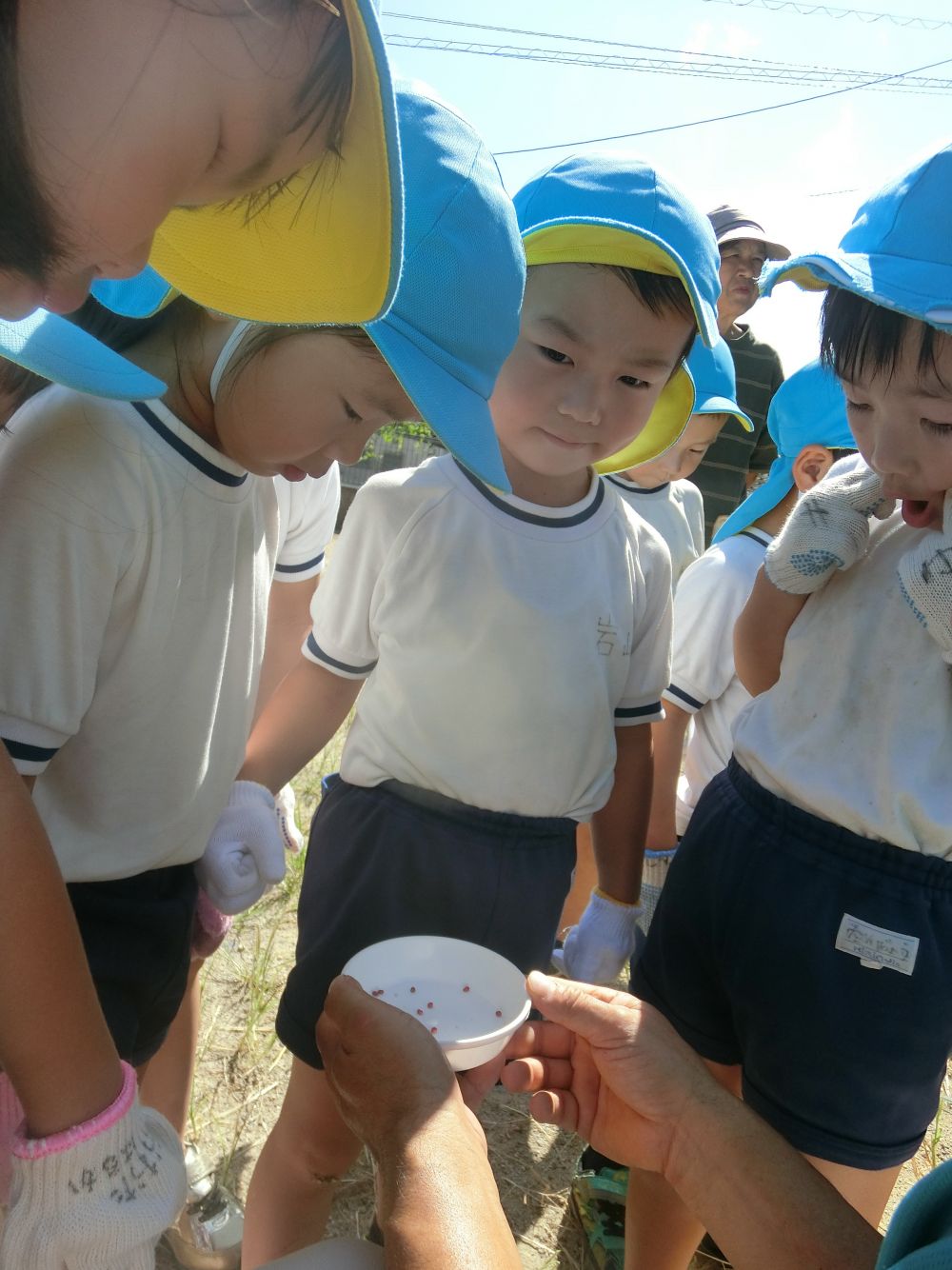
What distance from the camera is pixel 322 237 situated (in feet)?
3.61

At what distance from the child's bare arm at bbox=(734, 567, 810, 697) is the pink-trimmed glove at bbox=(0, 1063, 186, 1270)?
123cm

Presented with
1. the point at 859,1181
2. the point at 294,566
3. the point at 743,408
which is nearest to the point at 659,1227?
the point at 859,1181

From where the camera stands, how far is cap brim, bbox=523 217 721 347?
1.63 metres

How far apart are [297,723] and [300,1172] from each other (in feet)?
2.51

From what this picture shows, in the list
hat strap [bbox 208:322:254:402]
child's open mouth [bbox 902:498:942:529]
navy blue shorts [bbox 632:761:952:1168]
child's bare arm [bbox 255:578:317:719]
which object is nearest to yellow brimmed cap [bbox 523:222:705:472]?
child's open mouth [bbox 902:498:942:529]

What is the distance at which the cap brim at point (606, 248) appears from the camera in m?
1.63

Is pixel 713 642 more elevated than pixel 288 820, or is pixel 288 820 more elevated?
pixel 713 642

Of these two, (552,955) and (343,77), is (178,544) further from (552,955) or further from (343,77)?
(552,955)

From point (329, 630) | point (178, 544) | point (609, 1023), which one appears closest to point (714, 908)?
point (609, 1023)

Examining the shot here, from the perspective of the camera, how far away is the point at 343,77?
89cm

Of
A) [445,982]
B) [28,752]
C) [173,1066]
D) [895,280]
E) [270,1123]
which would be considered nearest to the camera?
[28,752]

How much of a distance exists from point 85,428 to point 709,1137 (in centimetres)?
125

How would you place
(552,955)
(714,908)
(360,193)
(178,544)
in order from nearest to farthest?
(360,193) → (178,544) → (714,908) → (552,955)

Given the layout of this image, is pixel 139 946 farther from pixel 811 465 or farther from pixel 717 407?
pixel 717 407
